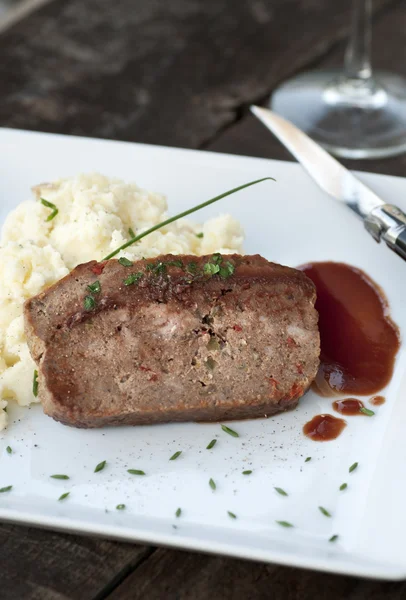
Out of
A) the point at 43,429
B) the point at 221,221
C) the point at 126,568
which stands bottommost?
the point at 126,568

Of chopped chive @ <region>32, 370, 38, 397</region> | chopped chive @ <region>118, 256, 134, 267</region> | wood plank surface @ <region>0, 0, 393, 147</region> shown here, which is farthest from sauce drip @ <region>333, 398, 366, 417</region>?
wood plank surface @ <region>0, 0, 393, 147</region>

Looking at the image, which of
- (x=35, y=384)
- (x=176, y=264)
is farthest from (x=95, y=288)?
(x=35, y=384)

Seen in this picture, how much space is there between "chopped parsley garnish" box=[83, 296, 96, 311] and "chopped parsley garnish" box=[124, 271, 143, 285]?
→ 18 centimetres

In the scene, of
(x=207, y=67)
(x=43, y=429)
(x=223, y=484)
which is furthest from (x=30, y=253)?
(x=207, y=67)

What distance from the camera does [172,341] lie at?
3.90 m

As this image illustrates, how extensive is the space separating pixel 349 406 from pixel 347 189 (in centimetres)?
164

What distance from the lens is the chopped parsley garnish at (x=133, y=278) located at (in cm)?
397

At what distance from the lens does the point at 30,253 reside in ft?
13.8

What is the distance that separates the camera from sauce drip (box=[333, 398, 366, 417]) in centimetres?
388

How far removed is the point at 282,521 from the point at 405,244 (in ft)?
6.00

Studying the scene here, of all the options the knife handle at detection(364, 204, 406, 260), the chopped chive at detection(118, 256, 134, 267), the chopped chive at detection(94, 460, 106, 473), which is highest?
the chopped chive at detection(118, 256, 134, 267)

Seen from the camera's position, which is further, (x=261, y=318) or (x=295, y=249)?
(x=295, y=249)

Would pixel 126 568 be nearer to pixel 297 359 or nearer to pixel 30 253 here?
pixel 297 359

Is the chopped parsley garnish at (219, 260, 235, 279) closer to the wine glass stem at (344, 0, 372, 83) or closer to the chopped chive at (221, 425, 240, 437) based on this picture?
the chopped chive at (221, 425, 240, 437)
